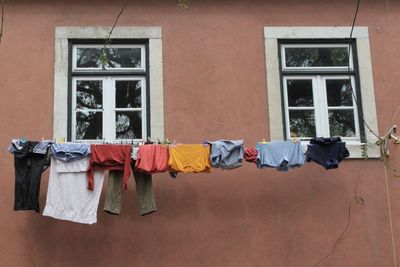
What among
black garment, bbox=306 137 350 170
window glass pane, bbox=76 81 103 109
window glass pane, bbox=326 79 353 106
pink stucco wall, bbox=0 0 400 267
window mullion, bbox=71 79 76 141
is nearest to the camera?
black garment, bbox=306 137 350 170

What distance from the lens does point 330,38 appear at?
365 inches

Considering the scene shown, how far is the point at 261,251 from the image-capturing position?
→ 8.49 m

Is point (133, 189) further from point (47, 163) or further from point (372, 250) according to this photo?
point (372, 250)

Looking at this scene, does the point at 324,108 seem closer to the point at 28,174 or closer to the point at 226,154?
the point at 226,154

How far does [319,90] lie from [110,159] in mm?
3189

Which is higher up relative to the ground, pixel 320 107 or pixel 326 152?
pixel 320 107

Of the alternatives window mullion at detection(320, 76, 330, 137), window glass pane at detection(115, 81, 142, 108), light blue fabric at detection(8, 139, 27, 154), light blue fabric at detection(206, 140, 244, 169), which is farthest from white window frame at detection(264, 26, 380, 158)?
light blue fabric at detection(8, 139, 27, 154)

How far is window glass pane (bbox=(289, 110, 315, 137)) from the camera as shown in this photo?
29.7ft

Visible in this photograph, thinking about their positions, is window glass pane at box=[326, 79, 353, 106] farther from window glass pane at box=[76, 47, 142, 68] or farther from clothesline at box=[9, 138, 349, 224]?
window glass pane at box=[76, 47, 142, 68]

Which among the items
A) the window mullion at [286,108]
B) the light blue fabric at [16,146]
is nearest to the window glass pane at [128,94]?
the light blue fabric at [16,146]

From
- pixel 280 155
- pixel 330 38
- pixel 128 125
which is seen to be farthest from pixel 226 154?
pixel 330 38

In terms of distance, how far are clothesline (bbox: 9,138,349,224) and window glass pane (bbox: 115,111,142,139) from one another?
2.86 feet

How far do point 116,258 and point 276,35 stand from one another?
3765 millimetres

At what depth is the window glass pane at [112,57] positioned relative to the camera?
29.9ft
